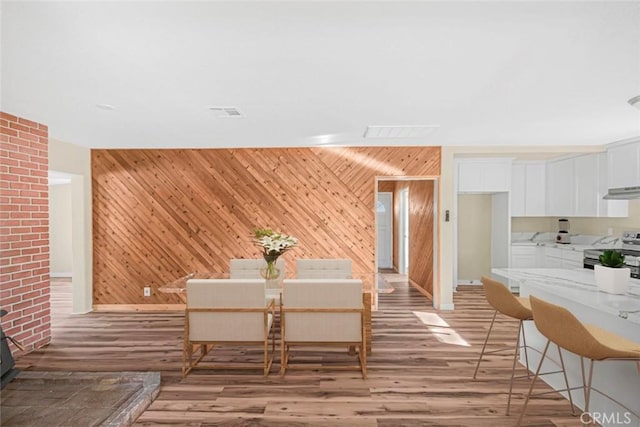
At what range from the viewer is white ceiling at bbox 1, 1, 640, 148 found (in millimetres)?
1909

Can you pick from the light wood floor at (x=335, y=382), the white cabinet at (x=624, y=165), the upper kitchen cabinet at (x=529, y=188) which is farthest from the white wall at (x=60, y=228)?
the white cabinet at (x=624, y=165)

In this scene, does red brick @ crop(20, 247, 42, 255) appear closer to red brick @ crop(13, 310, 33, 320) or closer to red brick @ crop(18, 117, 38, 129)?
red brick @ crop(13, 310, 33, 320)

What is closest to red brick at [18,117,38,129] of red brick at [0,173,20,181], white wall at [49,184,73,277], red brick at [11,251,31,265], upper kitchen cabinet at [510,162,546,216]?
red brick at [0,173,20,181]

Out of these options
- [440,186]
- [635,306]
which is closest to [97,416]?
[635,306]

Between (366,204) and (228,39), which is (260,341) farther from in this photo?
(366,204)

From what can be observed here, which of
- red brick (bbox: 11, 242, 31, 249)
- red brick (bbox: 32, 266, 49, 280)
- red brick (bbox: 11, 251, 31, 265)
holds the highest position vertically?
red brick (bbox: 11, 242, 31, 249)

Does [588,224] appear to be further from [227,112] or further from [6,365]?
[6,365]

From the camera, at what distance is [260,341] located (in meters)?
3.24

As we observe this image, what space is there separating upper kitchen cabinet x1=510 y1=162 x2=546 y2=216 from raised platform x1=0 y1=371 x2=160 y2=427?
21.7ft

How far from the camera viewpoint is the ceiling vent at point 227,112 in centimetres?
350

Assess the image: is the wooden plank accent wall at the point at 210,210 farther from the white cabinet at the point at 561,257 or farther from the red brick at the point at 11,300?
the white cabinet at the point at 561,257

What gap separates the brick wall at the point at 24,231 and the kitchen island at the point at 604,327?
4.75 meters

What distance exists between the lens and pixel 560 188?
6480mm

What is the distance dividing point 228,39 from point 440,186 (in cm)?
416
